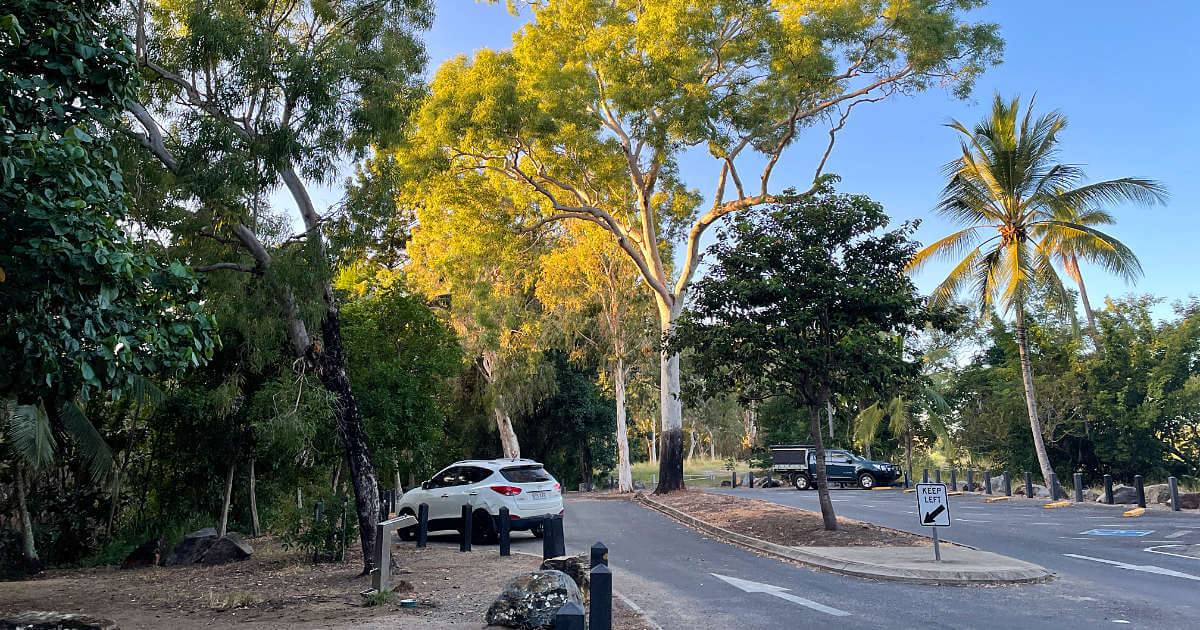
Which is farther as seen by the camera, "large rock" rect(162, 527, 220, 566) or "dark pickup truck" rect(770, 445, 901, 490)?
"dark pickup truck" rect(770, 445, 901, 490)

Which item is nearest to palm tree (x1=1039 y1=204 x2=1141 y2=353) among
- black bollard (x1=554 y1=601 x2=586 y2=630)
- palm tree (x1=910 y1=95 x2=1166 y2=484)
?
palm tree (x1=910 y1=95 x2=1166 y2=484)

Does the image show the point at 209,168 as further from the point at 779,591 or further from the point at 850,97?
the point at 850,97

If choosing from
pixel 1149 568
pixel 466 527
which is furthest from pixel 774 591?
pixel 466 527

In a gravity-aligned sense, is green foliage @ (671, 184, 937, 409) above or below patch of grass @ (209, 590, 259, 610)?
above

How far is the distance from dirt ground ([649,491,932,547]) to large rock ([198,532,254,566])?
31.6 ft

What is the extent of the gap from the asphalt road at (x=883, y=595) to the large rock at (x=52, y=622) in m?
5.52

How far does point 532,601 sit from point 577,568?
172 centimetres

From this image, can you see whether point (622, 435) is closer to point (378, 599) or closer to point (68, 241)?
point (378, 599)

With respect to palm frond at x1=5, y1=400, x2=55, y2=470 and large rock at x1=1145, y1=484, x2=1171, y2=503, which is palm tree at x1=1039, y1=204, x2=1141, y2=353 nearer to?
large rock at x1=1145, y1=484, x2=1171, y2=503

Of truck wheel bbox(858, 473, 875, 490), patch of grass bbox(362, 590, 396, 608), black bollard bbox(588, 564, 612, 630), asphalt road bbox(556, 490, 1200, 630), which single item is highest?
black bollard bbox(588, 564, 612, 630)

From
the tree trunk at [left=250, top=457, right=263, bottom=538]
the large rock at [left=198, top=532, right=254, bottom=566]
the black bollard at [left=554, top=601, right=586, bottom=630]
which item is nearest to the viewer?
the black bollard at [left=554, top=601, right=586, bottom=630]

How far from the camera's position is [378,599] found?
8.99 m

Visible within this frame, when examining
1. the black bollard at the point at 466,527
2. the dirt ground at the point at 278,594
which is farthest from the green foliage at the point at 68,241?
the black bollard at the point at 466,527

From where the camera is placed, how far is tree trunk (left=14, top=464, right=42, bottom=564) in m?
14.1
